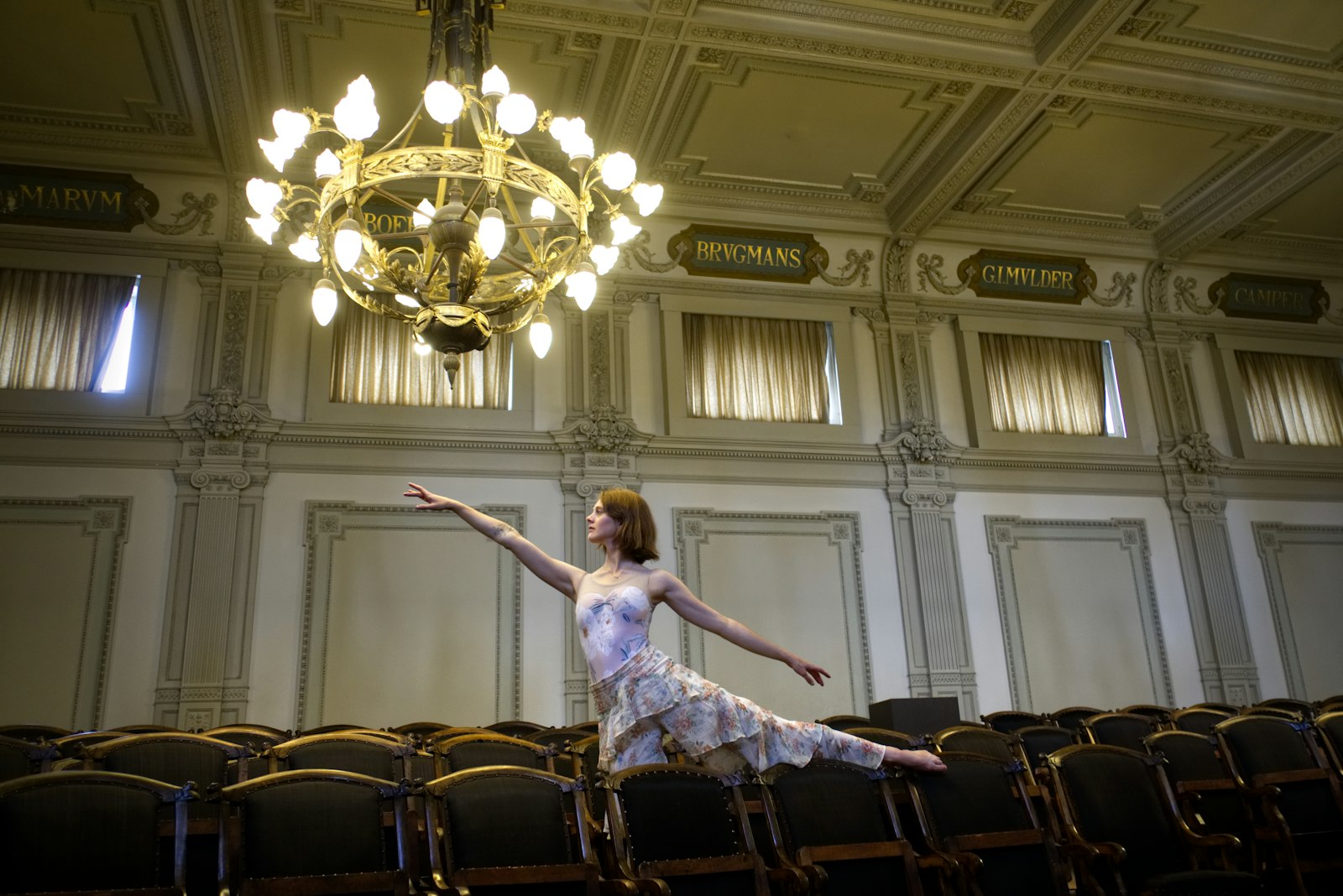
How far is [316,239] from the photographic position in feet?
17.8

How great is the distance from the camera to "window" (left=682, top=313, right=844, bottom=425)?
9352 millimetres

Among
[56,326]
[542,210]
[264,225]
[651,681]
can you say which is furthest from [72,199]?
[651,681]

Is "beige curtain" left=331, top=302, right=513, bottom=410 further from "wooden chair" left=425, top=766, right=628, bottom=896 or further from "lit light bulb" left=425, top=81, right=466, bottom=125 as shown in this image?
"wooden chair" left=425, top=766, right=628, bottom=896

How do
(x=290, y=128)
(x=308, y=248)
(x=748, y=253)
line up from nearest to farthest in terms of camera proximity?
(x=290, y=128)
(x=308, y=248)
(x=748, y=253)

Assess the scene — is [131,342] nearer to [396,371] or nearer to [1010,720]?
[396,371]

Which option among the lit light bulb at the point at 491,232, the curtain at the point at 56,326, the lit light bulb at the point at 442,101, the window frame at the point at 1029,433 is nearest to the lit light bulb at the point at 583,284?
the lit light bulb at the point at 491,232

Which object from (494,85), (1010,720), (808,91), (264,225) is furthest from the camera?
(808,91)

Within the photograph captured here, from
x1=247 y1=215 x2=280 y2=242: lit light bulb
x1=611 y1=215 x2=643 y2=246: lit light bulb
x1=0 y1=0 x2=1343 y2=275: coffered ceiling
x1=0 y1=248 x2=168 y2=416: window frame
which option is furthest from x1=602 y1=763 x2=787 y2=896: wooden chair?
x1=0 y1=248 x2=168 y2=416: window frame

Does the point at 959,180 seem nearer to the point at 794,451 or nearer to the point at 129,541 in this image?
the point at 794,451

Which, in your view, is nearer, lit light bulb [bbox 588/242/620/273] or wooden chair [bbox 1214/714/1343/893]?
wooden chair [bbox 1214/714/1343/893]

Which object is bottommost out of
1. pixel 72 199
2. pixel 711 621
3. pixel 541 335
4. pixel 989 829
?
pixel 989 829

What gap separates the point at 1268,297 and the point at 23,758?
1146cm

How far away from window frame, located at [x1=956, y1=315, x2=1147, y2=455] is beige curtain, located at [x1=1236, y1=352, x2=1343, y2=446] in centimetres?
134

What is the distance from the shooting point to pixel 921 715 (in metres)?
6.31
